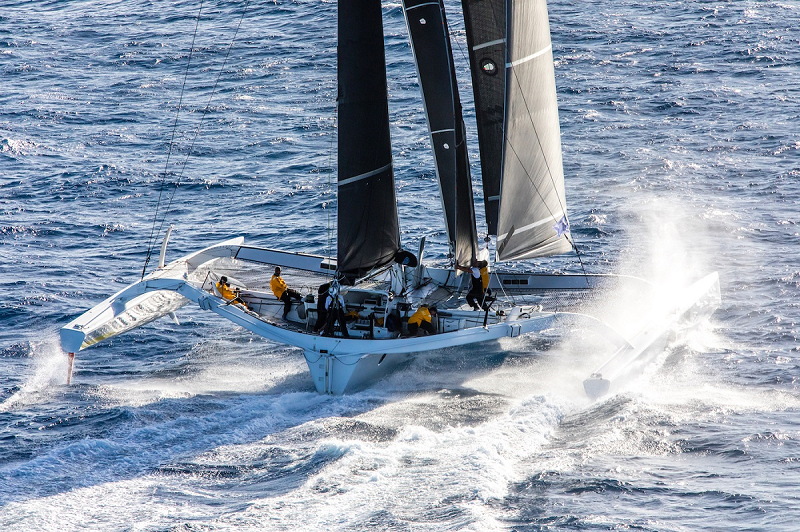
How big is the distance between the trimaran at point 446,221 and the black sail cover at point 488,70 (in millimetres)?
23

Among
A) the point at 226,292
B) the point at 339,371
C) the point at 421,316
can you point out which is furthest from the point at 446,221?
the point at 226,292

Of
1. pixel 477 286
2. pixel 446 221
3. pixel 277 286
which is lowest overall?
pixel 477 286

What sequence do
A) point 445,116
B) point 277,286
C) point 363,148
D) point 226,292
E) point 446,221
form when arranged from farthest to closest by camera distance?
point 446,221 → point 277,286 → point 226,292 → point 445,116 → point 363,148

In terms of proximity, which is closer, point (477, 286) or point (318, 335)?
point (318, 335)

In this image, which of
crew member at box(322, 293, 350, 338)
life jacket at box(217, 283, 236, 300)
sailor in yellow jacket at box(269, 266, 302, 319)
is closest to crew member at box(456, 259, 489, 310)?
crew member at box(322, 293, 350, 338)

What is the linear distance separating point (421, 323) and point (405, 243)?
7.78 m

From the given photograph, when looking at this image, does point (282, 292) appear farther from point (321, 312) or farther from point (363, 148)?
point (363, 148)

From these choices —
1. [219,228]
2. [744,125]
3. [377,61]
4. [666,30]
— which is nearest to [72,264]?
[219,228]

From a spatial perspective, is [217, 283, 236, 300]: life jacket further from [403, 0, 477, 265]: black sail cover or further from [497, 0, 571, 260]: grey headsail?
[497, 0, 571, 260]: grey headsail

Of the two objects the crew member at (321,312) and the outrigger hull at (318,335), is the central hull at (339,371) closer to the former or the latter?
the outrigger hull at (318,335)

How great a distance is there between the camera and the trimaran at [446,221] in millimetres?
17438

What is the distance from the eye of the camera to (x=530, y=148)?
710 inches

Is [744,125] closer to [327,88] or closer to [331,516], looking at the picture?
[327,88]

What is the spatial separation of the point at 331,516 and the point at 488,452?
2.74 meters
